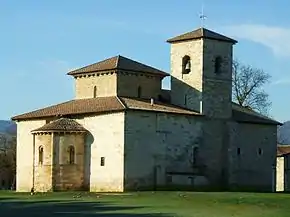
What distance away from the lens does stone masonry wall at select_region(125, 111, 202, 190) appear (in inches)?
2207

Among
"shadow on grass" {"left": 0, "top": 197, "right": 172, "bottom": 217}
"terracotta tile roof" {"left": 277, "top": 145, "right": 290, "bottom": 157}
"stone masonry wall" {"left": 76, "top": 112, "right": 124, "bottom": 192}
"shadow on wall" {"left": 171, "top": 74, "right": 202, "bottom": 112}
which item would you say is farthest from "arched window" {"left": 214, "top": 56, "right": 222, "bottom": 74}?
"terracotta tile roof" {"left": 277, "top": 145, "right": 290, "bottom": 157}

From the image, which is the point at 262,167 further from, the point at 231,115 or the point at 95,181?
the point at 95,181

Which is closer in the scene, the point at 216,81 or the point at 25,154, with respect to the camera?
the point at 216,81

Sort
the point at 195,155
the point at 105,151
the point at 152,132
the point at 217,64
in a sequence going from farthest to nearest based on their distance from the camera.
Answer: the point at 217,64
the point at 195,155
the point at 105,151
the point at 152,132

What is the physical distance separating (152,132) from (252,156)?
35.2ft

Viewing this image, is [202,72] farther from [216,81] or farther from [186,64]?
[186,64]

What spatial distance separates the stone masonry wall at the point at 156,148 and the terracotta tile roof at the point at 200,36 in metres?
6.48

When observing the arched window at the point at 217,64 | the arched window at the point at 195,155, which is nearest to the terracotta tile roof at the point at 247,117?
the arched window at the point at 217,64

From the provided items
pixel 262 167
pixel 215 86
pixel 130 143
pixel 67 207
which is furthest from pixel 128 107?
pixel 67 207

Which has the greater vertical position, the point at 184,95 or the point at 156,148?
the point at 184,95

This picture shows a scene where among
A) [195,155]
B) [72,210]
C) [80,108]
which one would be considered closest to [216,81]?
[195,155]

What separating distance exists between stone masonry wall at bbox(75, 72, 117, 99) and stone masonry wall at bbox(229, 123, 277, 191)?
9431 mm

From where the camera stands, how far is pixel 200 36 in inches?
2410

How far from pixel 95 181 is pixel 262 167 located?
47.1 feet
